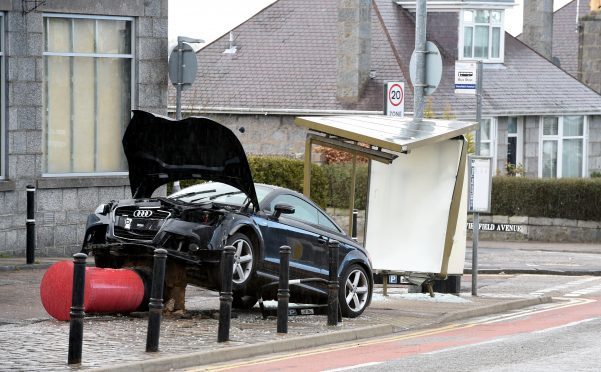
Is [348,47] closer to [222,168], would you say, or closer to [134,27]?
[134,27]

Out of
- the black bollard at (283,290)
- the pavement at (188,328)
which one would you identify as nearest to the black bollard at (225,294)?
the pavement at (188,328)

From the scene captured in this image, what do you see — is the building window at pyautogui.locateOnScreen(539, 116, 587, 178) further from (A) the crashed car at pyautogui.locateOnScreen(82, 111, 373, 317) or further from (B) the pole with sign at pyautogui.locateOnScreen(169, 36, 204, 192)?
(A) the crashed car at pyautogui.locateOnScreen(82, 111, 373, 317)

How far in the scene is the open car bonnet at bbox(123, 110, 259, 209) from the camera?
50.9 ft

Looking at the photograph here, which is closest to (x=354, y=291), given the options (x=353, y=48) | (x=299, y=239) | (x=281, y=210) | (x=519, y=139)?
(x=299, y=239)

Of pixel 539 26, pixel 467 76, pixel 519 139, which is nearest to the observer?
pixel 467 76

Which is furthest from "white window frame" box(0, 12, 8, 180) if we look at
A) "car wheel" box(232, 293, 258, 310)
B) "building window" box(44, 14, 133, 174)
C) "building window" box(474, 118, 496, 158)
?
"building window" box(474, 118, 496, 158)

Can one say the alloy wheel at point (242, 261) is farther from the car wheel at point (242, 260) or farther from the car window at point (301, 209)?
the car window at point (301, 209)

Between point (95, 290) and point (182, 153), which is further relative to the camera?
point (182, 153)

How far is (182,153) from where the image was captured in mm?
16000

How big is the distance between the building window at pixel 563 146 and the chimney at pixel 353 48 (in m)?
7.33

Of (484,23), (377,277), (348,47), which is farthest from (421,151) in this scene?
(484,23)

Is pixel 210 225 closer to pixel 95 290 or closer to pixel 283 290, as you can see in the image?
pixel 283 290

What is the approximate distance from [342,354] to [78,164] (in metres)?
10.5

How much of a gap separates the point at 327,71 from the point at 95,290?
30086mm
